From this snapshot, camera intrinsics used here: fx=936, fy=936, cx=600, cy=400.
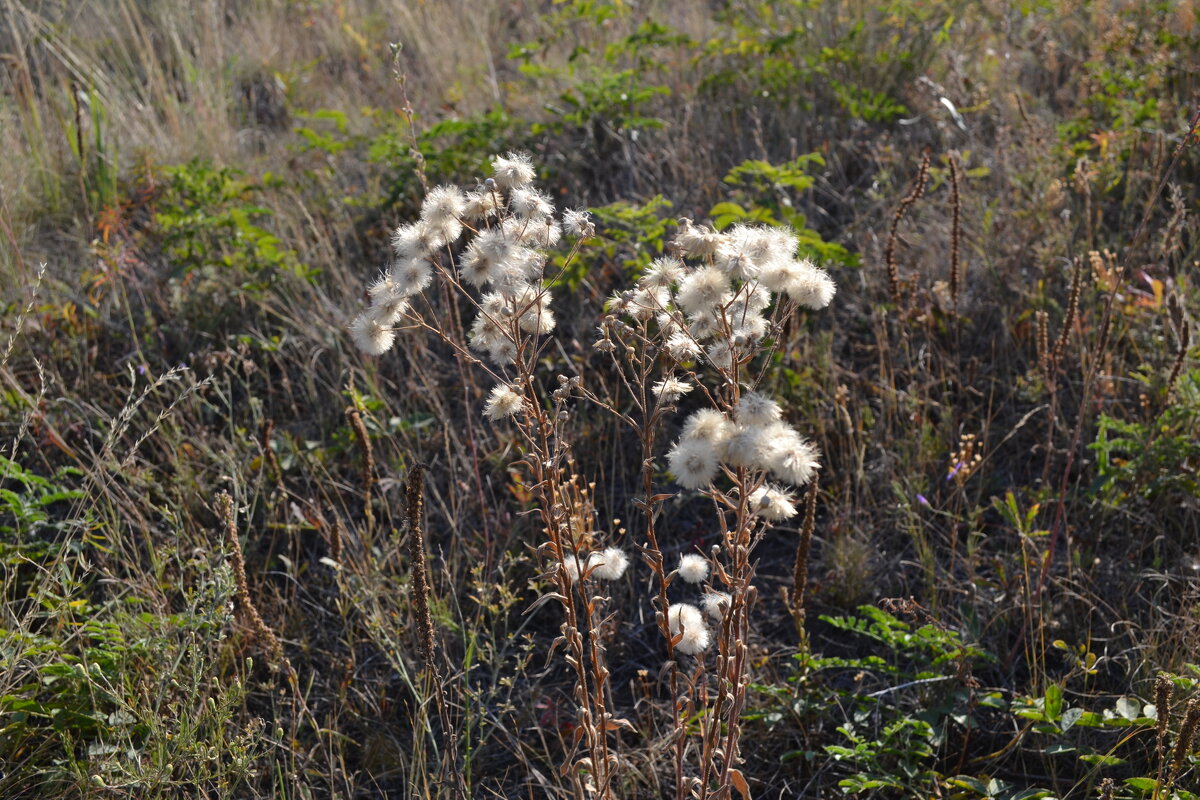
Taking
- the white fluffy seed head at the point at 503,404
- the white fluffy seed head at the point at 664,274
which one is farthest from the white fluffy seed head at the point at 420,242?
the white fluffy seed head at the point at 664,274

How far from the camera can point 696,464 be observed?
56.0 inches

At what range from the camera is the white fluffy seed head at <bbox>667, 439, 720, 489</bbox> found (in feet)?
4.65

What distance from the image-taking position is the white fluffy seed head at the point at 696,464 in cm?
142

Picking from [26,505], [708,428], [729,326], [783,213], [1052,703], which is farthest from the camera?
[783,213]

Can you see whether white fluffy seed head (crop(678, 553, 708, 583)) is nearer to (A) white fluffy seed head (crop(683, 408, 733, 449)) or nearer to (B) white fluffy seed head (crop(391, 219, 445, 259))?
(A) white fluffy seed head (crop(683, 408, 733, 449))

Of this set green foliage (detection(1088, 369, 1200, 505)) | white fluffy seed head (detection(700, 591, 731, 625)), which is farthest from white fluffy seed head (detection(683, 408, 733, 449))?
green foliage (detection(1088, 369, 1200, 505))

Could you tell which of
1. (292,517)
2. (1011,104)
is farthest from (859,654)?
(1011,104)

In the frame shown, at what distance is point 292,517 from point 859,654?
1788 mm

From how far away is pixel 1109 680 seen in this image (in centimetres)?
239

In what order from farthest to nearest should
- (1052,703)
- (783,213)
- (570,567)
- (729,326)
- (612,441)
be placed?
(783,213) → (612,441) → (1052,703) → (570,567) → (729,326)

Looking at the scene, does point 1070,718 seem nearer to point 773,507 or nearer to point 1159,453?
point 1159,453

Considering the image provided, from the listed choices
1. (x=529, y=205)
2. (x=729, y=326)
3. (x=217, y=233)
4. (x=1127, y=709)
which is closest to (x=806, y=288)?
(x=729, y=326)

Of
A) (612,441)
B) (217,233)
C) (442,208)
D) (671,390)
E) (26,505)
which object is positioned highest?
(442,208)

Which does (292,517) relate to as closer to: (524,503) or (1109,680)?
(524,503)
